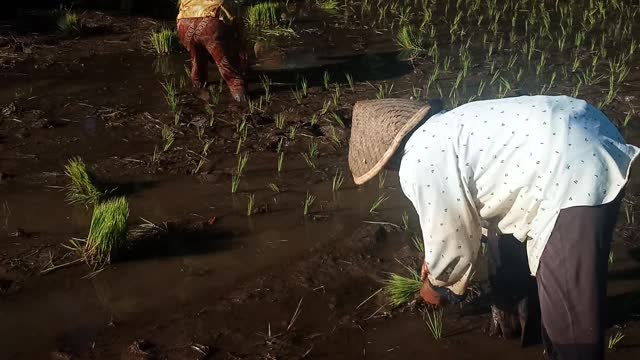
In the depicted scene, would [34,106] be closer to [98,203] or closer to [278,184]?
[98,203]

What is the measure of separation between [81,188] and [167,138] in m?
0.80

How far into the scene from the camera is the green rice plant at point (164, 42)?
6.41 m

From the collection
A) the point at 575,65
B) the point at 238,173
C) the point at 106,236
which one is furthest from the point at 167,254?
the point at 575,65

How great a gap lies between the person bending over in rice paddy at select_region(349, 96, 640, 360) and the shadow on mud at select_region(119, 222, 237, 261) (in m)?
1.43

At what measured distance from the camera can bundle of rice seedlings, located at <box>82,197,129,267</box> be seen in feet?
11.7

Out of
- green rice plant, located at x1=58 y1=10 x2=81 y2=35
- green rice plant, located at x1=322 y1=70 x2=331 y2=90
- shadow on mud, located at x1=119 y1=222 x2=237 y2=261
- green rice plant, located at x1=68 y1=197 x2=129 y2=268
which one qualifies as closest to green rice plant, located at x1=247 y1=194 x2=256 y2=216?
shadow on mud, located at x1=119 y1=222 x2=237 y2=261

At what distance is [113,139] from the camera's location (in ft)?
16.2

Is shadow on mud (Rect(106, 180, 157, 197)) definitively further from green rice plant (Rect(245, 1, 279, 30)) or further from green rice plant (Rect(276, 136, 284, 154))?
green rice plant (Rect(245, 1, 279, 30))

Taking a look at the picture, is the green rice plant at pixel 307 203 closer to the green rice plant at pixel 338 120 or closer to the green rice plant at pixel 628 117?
the green rice plant at pixel 338 120

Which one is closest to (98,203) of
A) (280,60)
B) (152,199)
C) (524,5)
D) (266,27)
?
(152,199)

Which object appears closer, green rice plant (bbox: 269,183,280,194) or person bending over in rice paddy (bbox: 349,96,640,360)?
person bending over in rice paddy (bbox: 349,96,640,360)

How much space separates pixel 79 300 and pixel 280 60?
3.38m

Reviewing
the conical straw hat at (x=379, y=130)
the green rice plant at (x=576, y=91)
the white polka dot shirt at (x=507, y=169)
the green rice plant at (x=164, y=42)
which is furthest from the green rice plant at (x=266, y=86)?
the white polka dot shirt at (x=507, y=169)

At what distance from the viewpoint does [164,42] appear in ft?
21.0
